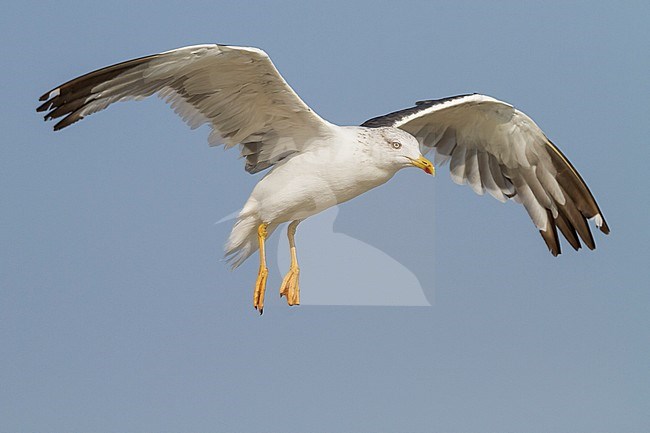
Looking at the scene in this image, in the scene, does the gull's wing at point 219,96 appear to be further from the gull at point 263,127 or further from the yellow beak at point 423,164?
the yellow beak at point 423,164

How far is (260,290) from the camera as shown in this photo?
229 inches

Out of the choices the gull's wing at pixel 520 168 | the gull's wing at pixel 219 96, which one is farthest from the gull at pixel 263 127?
the gull's wing at pixel 520 168

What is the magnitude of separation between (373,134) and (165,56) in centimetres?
112

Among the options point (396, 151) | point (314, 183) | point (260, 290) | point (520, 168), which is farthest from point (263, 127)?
point (520, 168)

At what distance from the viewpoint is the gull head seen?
18.8 feet

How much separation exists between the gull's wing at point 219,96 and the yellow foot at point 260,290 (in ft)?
2.11

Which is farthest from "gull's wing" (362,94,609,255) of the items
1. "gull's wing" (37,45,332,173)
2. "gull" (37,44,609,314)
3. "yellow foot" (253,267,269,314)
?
"yellow foot" (253,267,269,314)

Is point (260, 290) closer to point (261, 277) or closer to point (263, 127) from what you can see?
point (261, 277)

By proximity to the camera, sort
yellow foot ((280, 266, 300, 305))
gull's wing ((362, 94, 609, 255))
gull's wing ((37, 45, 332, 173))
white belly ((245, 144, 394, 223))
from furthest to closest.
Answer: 1. gull's wing ((362, 94, 609, 255))
2. yellow foot ((280, 266, 300, 305))
3. white belly ((245, 144, 394, 223))
4. gull's wing ((37, 45, 332, 173))

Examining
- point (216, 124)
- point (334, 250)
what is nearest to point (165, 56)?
point (216, 124)

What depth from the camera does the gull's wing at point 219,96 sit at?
5.58 metres

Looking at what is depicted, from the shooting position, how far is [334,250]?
639cm

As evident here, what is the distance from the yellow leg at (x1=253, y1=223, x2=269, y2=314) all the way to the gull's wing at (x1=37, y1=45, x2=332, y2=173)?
404 millimetres

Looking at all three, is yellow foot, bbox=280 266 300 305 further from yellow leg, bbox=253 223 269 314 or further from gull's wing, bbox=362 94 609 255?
gull's wing, bbox=362 94 609 255
